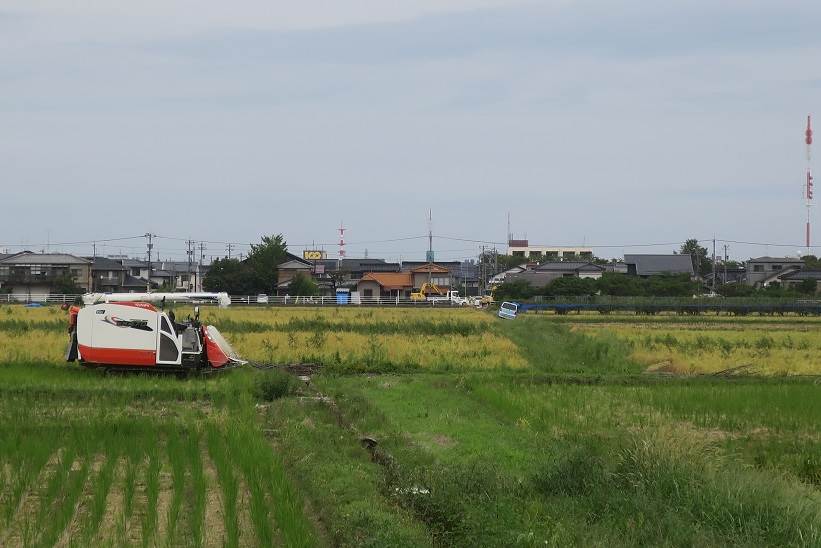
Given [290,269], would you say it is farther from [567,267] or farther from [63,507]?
[63,507]

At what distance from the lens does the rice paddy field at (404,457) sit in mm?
7273

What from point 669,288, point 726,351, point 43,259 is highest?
point 43,259

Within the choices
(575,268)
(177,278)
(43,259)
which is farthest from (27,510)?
(177,278)

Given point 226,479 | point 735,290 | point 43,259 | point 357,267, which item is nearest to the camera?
point 226,479

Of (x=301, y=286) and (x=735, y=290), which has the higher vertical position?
(x=301, y=286)

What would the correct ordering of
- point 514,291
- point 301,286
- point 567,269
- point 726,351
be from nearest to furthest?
point 726,351 < point 514,291 < point 301,286 < point 567,269

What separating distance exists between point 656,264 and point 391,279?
91.8ft

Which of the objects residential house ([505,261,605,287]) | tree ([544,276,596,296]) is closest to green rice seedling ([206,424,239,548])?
tree ([544,276,596,296])

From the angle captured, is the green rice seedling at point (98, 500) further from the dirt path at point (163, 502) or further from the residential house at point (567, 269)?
the residential house at point (567, 269)

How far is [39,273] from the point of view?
236ft

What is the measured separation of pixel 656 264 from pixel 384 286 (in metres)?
A: 29.4

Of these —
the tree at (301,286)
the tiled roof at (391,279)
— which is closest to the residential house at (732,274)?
the tiled roof at (391,279)

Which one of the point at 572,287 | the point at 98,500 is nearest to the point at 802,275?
the point at 572,287

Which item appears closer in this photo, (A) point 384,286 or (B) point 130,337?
(B) point 130,337
